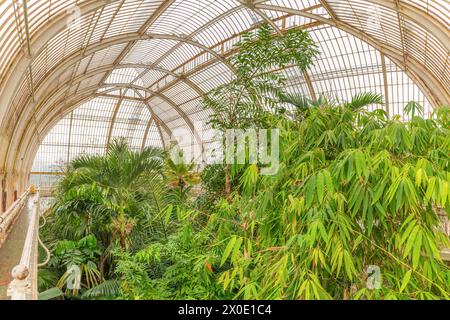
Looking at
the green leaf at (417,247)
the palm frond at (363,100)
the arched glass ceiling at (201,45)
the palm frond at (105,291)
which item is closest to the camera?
the green leaf at (417,247)

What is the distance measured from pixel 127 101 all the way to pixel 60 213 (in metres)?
38.3

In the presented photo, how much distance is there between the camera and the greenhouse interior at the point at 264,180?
264cm

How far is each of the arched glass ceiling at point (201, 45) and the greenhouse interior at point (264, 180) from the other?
10 cm

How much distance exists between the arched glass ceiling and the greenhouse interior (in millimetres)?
99

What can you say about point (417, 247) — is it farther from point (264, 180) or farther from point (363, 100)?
point (363, 100)

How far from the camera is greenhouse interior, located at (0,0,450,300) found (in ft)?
8.66

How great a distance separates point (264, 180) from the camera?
3.48 meters

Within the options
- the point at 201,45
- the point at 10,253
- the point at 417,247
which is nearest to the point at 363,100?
the point at 417,247

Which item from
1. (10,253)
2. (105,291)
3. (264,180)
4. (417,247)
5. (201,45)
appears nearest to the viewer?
(417,247)

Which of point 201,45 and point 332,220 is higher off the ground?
point 201,45

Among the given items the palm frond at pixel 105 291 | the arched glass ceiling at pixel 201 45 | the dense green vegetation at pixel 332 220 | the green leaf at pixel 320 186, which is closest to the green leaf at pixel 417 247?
the dense green vegetation at pixel 332 220

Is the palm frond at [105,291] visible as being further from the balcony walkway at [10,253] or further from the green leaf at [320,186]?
the green leaf at [320,186]

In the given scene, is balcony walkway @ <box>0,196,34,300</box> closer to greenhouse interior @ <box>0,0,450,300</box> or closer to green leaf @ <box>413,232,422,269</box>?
greenhouse interior @ <box>0,0,450,300</box>

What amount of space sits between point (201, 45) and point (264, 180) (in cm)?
2198
